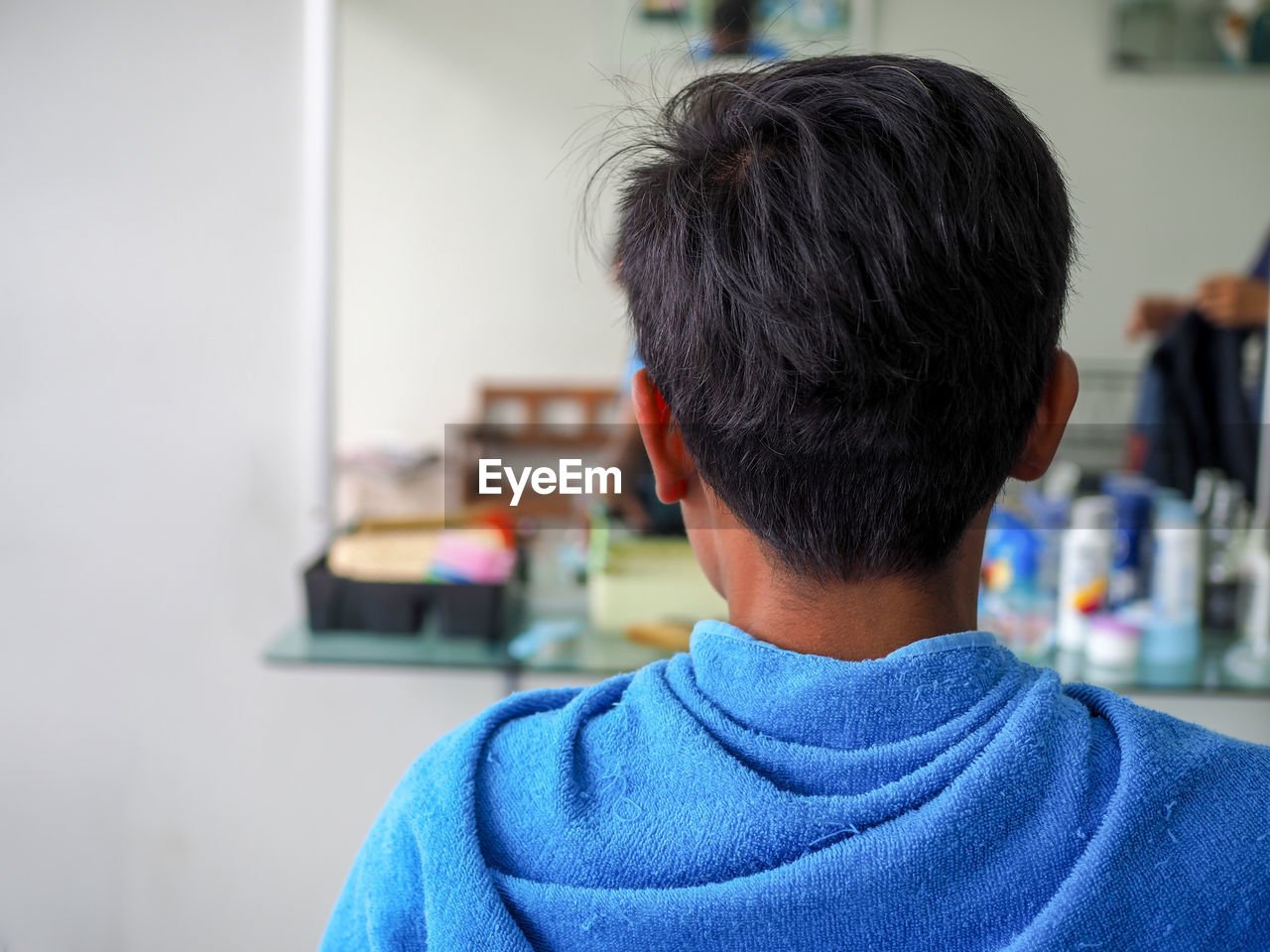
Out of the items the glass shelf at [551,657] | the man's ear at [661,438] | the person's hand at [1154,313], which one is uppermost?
the person's hand at [1154,313]

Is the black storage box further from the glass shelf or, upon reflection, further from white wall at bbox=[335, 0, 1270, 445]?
white wall at bbox=[335, 0, 1270, 445]

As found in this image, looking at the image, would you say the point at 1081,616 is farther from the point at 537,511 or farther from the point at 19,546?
the point at 19,546

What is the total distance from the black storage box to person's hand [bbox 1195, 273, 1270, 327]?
122cm

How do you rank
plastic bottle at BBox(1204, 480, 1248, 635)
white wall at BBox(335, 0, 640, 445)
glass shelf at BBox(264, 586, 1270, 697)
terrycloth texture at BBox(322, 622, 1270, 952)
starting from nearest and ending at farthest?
terrycloth texture at BBox(322, 622, 1270, 952)
glass shelf at BBox(264, 586, 1270, 697)
plastic bottle at BBox(1204, 480, 1248, 635)
white wall at BBox(335, 0, 640, 445)

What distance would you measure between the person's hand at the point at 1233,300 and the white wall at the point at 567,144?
0.03m

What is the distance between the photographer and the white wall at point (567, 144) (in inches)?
61.7

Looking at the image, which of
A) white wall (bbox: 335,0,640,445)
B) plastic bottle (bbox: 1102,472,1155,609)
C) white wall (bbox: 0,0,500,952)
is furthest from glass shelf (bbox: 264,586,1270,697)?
white wall (bbox: 335,0,640,445)

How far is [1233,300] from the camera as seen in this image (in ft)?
5.21

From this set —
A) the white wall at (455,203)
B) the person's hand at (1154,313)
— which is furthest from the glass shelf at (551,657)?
the person's hand at (1154,313)

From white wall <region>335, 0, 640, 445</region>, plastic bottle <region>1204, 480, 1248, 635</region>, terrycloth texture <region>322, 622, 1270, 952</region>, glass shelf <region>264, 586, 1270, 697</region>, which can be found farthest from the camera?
white wall <region>335, 0, 640, 445</region>

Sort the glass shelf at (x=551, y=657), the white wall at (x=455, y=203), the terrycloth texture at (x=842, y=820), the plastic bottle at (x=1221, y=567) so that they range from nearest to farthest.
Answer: the terrycloth texture at (x=842, y=820)
the glass shelf at (x=551, y=657)
the plastic bottle at (x=1221, y=567)
the white wall at (x=455, y=203)

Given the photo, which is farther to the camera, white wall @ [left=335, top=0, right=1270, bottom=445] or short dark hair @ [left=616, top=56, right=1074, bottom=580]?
white wall @ [left=335, top=0, right=1270, bottom=445]

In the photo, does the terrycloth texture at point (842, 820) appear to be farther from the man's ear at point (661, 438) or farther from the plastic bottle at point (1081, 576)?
the plastic bottle at point (1081, 576)

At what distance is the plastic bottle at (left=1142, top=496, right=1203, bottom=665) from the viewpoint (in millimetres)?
1324
